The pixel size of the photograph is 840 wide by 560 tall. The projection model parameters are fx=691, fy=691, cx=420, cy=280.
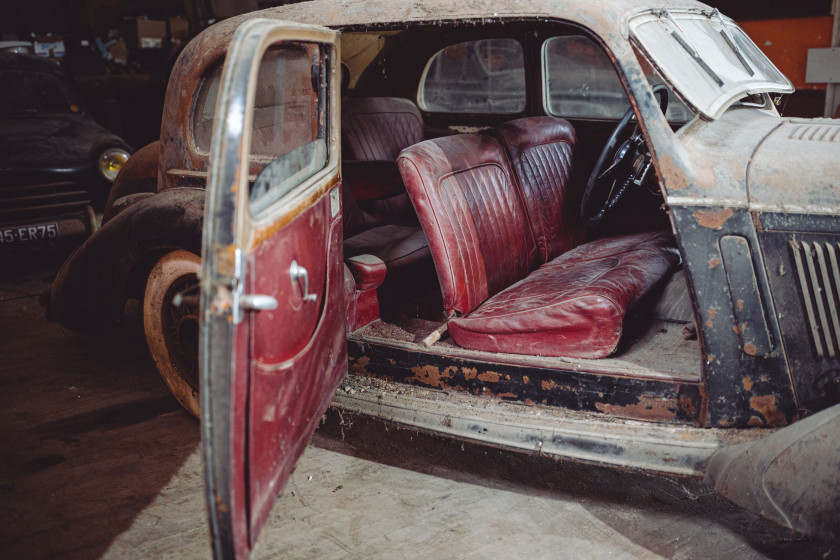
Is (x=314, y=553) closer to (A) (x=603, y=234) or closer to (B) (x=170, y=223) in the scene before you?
(B) (x=170, y=223)

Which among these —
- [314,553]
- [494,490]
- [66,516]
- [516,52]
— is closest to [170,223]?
[66,516]

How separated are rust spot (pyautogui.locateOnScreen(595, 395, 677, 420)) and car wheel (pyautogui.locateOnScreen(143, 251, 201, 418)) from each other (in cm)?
183

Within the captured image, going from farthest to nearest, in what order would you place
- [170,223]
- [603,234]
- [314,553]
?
[603,234], [170,223], [314,553]

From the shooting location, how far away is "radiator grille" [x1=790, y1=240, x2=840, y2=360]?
209 cm

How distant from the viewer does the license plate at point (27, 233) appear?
553 cm

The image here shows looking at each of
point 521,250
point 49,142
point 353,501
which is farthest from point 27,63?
point 353,501

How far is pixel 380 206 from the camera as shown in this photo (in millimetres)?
4203

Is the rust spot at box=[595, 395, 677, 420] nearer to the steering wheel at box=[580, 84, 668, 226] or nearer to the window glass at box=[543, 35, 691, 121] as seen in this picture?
the steering wheel at box=[580, 84, 668, 226]

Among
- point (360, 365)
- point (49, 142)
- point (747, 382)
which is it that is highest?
point (49, 142)

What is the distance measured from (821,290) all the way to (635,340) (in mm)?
742

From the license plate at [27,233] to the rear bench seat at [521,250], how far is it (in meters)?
4.15

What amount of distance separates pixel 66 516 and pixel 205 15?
8.49m

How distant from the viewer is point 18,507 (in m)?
2.72

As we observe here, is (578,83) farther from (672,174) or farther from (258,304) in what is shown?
(258,304)
